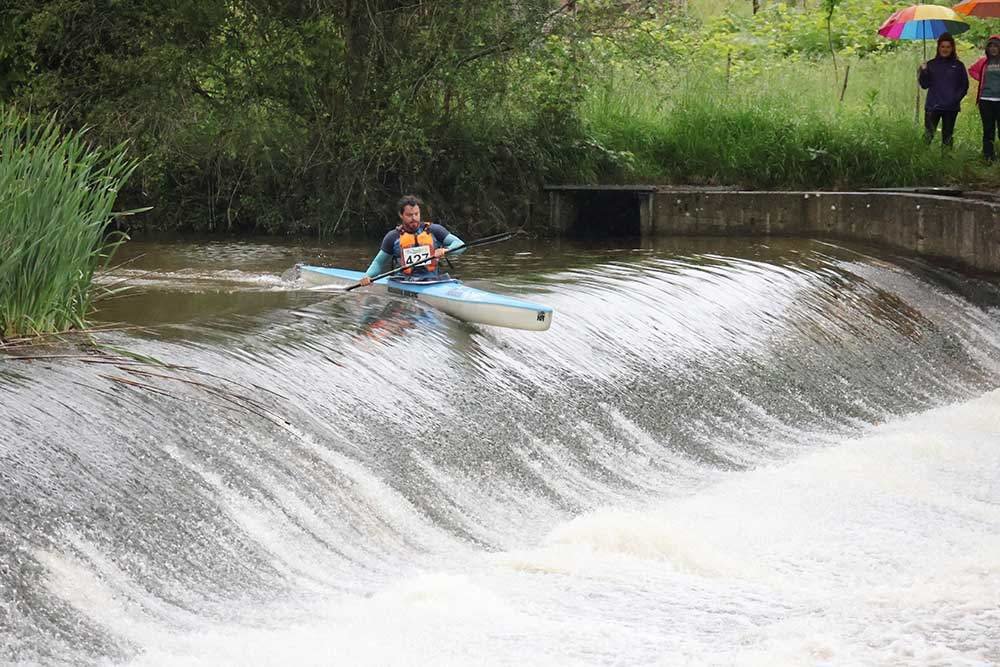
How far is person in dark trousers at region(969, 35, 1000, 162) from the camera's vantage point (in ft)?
50.9

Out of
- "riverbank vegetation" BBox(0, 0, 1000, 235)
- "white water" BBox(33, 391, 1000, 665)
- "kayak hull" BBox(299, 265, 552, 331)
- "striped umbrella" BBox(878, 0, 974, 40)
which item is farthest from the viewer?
"striped umbrella" BBox(878, 0, 974, 40)

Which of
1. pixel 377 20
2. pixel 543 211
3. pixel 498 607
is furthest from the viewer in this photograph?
pixel 543 211

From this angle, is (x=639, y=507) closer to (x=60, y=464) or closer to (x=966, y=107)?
(x=60, y=464)

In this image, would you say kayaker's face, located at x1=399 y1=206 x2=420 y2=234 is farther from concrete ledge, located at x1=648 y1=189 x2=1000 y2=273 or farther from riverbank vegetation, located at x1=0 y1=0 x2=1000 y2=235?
concrete ledge, located at x1=648 y1=189 x2=1000 y2=273

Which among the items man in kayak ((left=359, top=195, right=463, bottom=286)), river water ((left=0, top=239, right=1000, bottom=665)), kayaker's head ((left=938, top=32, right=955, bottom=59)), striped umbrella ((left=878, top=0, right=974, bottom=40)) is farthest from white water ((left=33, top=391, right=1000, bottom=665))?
striped umbrella ((left=878, top=0, right=974, bottom=40))

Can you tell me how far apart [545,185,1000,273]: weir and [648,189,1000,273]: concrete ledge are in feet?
0.03

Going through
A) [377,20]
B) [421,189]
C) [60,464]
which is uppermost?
[377,20]

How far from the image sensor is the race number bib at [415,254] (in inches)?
400

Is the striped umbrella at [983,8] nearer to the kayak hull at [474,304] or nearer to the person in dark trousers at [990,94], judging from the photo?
the person in dark trousers at [990,94]

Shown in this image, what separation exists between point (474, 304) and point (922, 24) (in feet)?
31.3

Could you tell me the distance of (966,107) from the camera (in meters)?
18.1

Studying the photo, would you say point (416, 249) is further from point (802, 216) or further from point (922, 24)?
point (922, 24)

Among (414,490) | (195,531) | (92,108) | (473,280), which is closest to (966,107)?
(473,280)

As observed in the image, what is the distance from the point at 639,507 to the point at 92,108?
10452 millimetres
